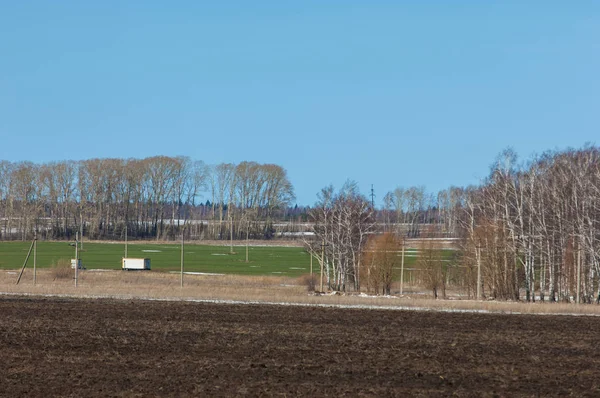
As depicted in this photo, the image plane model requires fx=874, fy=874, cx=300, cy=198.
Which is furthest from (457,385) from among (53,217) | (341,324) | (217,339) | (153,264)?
(53,217)

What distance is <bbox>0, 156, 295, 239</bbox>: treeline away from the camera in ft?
547

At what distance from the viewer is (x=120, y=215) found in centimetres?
17275

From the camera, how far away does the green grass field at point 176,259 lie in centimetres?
8950

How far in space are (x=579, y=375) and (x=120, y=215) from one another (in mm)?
160417

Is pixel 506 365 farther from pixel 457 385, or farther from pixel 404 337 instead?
pixel 404 337

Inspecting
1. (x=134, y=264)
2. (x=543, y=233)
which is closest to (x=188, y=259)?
(x=134, y=264)

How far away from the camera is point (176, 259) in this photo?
107 m

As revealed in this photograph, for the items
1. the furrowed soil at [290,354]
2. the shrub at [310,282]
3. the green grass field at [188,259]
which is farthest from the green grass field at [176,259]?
the furrowed soil at [290,354]

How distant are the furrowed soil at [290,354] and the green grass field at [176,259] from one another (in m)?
54.6

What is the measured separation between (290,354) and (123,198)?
155 meters

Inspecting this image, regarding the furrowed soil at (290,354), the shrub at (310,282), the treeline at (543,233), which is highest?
the treeline at (543,233)

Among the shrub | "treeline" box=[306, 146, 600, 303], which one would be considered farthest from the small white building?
"treeline" box=[306, 146, 600, 303]

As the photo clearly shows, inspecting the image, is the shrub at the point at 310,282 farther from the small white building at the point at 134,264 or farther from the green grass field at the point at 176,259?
the small white building at the point at 134,264

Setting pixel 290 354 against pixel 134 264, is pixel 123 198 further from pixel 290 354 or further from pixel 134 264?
pixel 290 354
